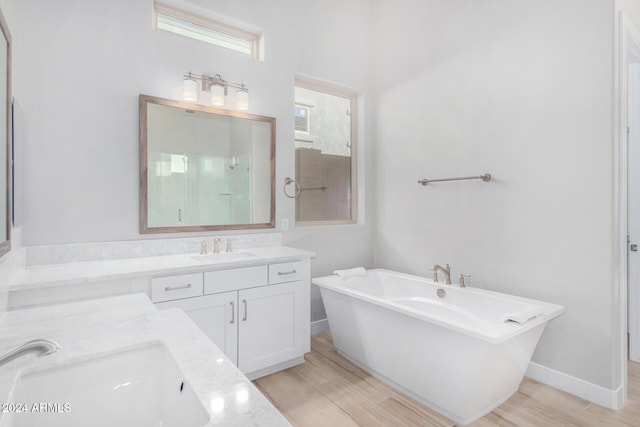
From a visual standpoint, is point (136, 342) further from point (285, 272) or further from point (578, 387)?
point (578, 387)

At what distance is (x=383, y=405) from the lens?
6.77ft

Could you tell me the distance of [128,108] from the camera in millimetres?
2330

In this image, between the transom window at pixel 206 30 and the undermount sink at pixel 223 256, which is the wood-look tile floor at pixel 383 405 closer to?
the undermount sink at pixel 223 256

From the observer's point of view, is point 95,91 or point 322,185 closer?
point 95,91

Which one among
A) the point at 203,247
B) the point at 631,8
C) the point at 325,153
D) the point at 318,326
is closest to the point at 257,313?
the point at 203,247

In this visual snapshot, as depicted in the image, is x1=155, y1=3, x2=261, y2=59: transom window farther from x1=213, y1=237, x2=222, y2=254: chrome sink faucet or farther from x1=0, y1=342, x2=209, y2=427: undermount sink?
x1=0, y1=342, x2=209, y2=427: undermount sink

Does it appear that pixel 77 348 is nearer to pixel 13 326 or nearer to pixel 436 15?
pixel 13 326

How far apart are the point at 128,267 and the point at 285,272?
3.23ft

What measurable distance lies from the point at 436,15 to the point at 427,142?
1.10m

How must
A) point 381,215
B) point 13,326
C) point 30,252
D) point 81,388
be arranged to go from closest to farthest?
point 81,388 → point 13,326 → point 30,252 → point 381,215

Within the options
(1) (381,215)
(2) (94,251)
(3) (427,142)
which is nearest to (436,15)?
(3) (427,142)

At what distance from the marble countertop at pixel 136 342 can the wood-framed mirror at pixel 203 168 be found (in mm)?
1199

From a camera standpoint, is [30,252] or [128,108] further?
[128,108]

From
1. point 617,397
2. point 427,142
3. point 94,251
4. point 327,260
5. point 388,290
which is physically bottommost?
point 617,397
